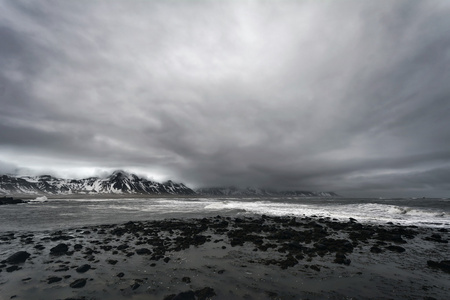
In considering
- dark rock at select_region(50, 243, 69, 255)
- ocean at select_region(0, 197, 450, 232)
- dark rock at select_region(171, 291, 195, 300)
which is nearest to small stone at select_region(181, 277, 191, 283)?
dark rock at select_region(171, 291, 195, 300)

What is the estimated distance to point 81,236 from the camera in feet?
60.2

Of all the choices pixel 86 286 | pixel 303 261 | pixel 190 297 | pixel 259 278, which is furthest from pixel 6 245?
pixel 303 261

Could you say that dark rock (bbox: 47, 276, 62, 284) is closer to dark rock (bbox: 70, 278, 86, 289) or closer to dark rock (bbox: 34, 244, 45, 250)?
dark rock (bbox: 70, 278, 86, 289)

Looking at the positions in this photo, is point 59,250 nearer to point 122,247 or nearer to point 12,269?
point 12,269

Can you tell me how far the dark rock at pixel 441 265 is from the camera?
35.8ft

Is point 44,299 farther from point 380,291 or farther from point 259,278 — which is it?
point 380,291

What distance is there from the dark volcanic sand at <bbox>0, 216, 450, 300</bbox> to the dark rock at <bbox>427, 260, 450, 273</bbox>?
0.04 m

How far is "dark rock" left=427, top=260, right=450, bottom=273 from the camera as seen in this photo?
10905 millimetres

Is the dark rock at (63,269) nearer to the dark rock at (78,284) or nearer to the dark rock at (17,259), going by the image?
the dark rock at (78,284)

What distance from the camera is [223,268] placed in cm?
1083

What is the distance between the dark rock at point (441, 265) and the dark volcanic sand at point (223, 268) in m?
0.04

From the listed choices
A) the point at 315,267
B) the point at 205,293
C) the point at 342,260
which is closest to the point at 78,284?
the point at 205,293

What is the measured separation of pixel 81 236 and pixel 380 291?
2090 cm

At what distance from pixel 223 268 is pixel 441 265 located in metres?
11.5
